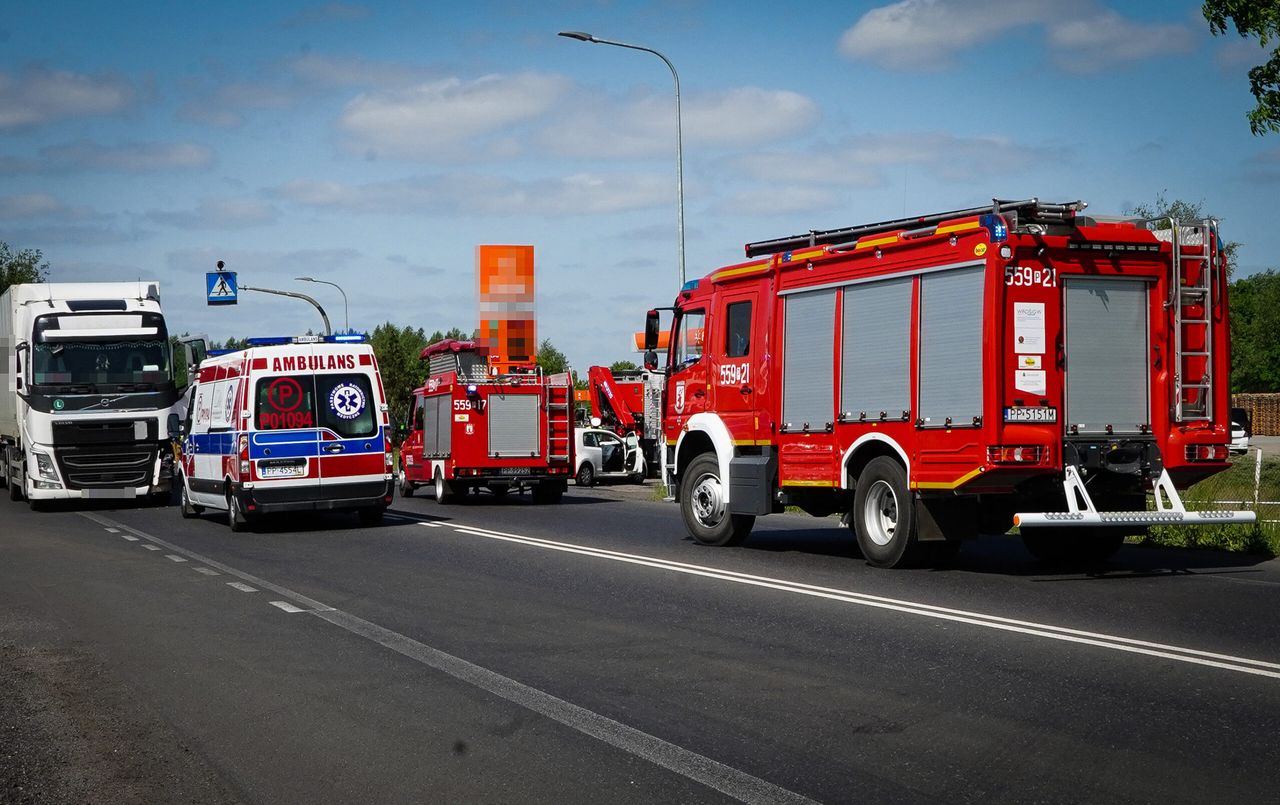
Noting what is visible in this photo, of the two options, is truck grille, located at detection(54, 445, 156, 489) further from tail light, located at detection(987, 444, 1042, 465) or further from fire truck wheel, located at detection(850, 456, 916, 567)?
tail light, located at detection(987, 444, 1042, 465)

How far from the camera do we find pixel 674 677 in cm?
772

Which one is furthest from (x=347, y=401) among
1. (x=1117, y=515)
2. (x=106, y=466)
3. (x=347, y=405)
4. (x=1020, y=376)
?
(x=1117, y=515)

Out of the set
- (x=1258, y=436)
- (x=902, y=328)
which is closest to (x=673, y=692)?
(x=902, y=328)

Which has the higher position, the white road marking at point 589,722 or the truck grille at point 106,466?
the truck grille at point 106,466

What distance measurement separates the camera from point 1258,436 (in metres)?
78.0

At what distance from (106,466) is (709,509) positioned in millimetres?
14380

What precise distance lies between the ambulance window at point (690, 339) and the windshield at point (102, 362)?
43.9 ft

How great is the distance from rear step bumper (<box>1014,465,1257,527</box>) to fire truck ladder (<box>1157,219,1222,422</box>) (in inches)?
32.7

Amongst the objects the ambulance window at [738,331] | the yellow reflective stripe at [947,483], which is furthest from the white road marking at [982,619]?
the ambulance window at [738,331]

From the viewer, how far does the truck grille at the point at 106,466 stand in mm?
25578

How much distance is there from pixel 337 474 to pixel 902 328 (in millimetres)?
9618

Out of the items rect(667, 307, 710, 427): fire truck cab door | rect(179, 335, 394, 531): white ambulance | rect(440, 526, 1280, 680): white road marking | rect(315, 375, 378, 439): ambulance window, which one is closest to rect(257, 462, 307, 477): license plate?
rect(179, 335, 394, 531): white ambulance

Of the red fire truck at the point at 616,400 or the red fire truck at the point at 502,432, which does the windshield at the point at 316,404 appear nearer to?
the red fire truck at the point at 502,432

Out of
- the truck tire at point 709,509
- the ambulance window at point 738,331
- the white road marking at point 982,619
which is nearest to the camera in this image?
the white road marking at point 982,619
